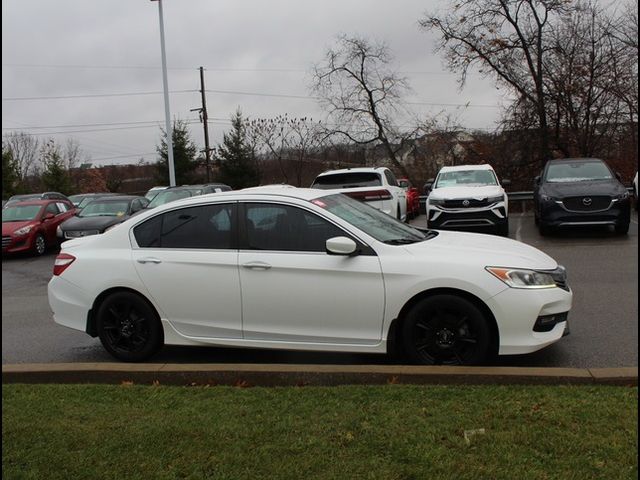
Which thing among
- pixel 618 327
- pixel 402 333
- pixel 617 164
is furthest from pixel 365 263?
pixel 617 164

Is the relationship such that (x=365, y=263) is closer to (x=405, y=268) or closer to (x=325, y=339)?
(x=405, y=268)

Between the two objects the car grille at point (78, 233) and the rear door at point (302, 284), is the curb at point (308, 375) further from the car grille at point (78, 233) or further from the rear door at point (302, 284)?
the car grille at point (78, 233)

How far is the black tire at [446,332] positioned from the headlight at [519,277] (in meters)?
0.31

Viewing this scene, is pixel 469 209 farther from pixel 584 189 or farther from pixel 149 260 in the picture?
pixel 149 260

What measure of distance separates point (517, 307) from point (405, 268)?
0.88 meters

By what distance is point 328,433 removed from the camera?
344 centimetres

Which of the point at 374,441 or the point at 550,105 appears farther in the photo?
the point at 550,105

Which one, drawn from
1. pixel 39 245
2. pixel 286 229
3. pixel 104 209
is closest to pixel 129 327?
pixel 286 229

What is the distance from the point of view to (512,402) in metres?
3.76

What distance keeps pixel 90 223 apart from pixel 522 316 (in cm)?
1339

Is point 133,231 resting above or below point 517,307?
above

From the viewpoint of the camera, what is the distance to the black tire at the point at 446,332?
179 inches

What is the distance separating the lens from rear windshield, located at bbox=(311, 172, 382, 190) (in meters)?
12.9

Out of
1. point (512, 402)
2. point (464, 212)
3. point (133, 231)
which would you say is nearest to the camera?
point (512, 402)
